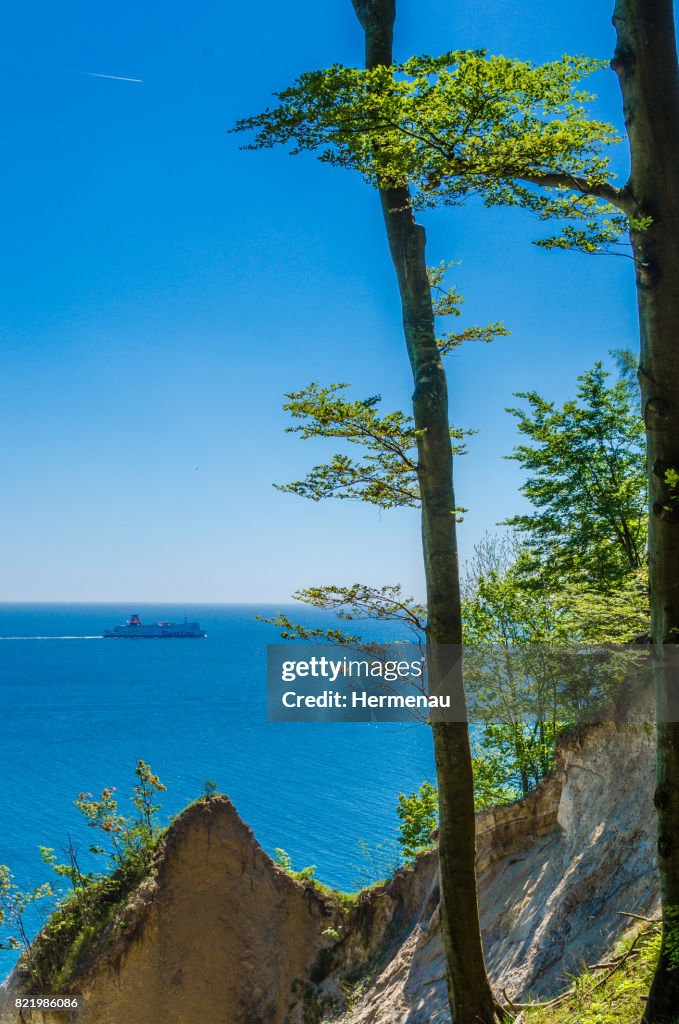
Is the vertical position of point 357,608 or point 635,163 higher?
point 635,163

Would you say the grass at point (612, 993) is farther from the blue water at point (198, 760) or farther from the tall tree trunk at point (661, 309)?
the blue water at point (198, 760)

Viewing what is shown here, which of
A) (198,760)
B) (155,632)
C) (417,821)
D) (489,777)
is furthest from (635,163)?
(155,632)

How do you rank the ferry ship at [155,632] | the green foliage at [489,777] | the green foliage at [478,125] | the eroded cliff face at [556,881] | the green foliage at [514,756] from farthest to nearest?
the ferry ship at [155,632]
the green foliage at [514,756]
the green foliage at [489,777]
the eroded cliff face at [556,881]
the green foliage at [478,125]

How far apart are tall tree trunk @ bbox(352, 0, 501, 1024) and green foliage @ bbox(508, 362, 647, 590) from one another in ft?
32.7

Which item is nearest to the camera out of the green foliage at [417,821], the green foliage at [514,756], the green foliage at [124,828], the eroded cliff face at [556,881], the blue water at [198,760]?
the eroded cliff face at [556,881]

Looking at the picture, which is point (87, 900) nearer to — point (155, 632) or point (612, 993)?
point (612, 993)

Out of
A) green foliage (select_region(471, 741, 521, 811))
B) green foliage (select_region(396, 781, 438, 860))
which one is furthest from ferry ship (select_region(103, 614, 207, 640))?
green foliage (select_region(396, 781, 438, 860))

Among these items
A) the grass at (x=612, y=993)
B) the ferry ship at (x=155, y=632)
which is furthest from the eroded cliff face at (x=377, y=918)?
the ferry ship at (x=155, y=632)

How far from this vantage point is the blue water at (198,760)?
35.3m

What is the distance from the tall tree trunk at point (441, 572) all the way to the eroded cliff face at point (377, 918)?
3.68 meters

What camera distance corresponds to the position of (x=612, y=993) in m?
6.04

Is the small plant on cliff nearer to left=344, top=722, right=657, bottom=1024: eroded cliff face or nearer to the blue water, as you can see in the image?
left=344, top=722, right=657, bottom=1024: eroded cliff face

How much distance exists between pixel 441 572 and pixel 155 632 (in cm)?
17142

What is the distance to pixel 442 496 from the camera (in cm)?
657
